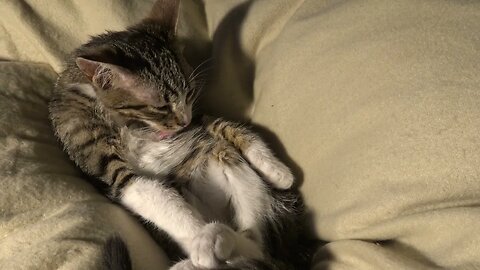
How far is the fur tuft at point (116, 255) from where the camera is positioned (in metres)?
0.87

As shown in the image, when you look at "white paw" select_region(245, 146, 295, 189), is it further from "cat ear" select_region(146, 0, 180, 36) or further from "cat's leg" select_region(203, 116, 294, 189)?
"cat ear" select_region(146, 0, 180, 36)

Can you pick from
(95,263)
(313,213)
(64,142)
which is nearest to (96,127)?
(64,142)

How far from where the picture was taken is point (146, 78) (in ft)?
3.84

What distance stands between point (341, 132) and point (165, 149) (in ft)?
1.51

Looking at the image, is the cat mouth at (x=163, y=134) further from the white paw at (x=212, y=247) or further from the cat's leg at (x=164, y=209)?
the white paw at (x=212, y=247)

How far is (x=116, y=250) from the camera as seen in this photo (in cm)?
89

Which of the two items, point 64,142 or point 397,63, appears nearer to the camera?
point 397,63

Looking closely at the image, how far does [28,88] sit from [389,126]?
3.00ft

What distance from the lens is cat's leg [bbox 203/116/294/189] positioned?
1.17 m

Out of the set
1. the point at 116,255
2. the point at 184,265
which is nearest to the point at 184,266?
the point at 184,265

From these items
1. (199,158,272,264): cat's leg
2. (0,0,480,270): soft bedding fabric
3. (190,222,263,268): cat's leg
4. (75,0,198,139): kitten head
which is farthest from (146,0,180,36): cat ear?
(190,222,263,268): cat's leg

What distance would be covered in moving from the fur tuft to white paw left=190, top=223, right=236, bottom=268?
0.14 meters

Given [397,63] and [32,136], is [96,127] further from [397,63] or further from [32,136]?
[397,63]

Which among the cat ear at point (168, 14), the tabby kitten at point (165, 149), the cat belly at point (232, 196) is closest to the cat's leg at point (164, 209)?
the tabby kitten at point (165, 149)
